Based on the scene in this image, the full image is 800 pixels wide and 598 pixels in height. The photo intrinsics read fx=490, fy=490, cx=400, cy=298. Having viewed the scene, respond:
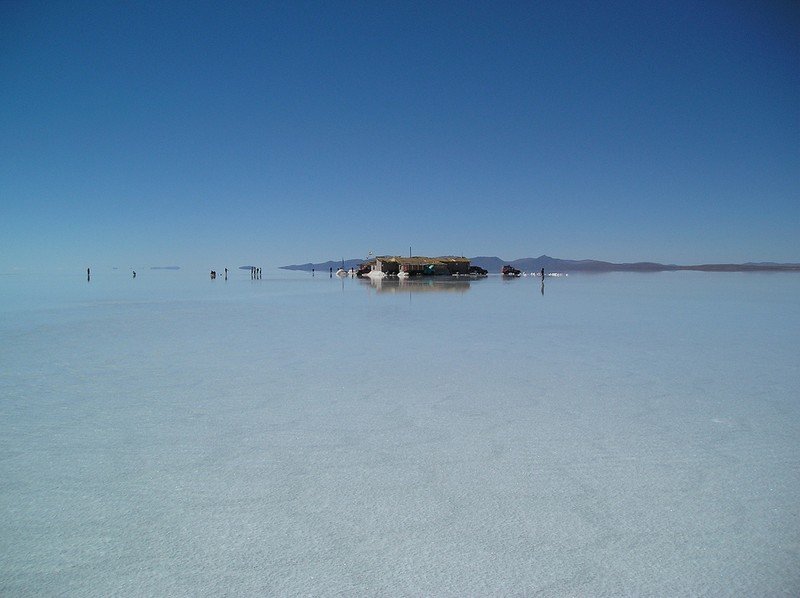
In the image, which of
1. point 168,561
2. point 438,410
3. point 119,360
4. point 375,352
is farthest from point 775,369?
point 119,360

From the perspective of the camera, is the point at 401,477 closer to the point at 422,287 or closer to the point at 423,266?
the point at 422,287

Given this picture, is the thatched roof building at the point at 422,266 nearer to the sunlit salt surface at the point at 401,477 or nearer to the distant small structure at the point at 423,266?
the distant small structure at the point at 423,266

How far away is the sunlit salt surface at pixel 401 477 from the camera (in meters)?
3.19

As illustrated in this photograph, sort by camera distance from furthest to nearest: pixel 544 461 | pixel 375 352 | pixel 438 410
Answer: pixel 375 352, pixel 438 410, pixel 544 461

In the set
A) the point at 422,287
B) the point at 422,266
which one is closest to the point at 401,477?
the point at 422,287

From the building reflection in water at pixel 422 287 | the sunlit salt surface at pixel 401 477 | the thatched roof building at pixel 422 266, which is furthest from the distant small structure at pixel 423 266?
the sunlit salt surface at pixel 401 477

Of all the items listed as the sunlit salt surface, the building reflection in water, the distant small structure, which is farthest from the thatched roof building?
the sunlit salt surface

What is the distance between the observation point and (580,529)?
11.9 ft

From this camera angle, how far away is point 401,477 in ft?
15.0

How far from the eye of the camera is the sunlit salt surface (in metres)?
3.19

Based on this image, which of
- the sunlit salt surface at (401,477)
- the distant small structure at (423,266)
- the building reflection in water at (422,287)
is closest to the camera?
the sunlit salt surface at (401,477)

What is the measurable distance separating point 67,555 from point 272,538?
54.0 inches

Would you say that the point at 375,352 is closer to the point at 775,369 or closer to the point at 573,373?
the point at 573,373

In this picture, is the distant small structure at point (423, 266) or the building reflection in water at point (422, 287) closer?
the building reflection in water at point (422, 287)
